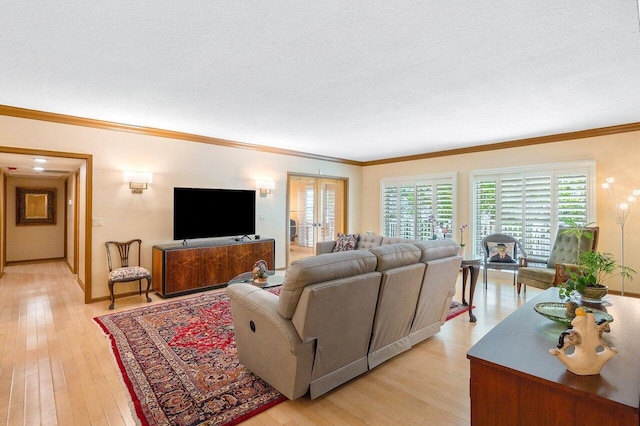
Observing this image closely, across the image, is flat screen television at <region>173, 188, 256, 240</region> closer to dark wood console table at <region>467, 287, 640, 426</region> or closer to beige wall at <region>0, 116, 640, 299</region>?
beige wall at <region>0, 116, 640, 299</region>

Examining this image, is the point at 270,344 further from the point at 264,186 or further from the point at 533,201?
the point at 533,201

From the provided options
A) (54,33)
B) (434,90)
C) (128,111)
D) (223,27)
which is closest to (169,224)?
(128,111)

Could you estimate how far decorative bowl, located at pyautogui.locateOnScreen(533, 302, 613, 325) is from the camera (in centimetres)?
185

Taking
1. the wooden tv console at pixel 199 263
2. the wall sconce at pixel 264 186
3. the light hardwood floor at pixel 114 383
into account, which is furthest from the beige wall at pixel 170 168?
the light hardwood floor at pixel 114 383

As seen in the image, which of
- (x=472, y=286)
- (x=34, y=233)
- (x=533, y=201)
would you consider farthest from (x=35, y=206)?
(x=533, y=201)

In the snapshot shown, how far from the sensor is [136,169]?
4.74 metres

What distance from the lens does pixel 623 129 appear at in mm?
4598

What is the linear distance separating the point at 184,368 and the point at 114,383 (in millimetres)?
486

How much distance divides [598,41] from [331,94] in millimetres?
2202

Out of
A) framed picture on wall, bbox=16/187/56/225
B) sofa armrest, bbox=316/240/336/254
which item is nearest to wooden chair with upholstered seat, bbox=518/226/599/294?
sofa armrest, bbox=316/240/336/254

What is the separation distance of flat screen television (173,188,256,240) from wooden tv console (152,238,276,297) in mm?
204

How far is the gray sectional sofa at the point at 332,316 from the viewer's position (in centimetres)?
200

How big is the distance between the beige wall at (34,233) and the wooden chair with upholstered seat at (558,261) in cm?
1008

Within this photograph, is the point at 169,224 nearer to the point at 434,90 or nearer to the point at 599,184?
the point at 434,90
